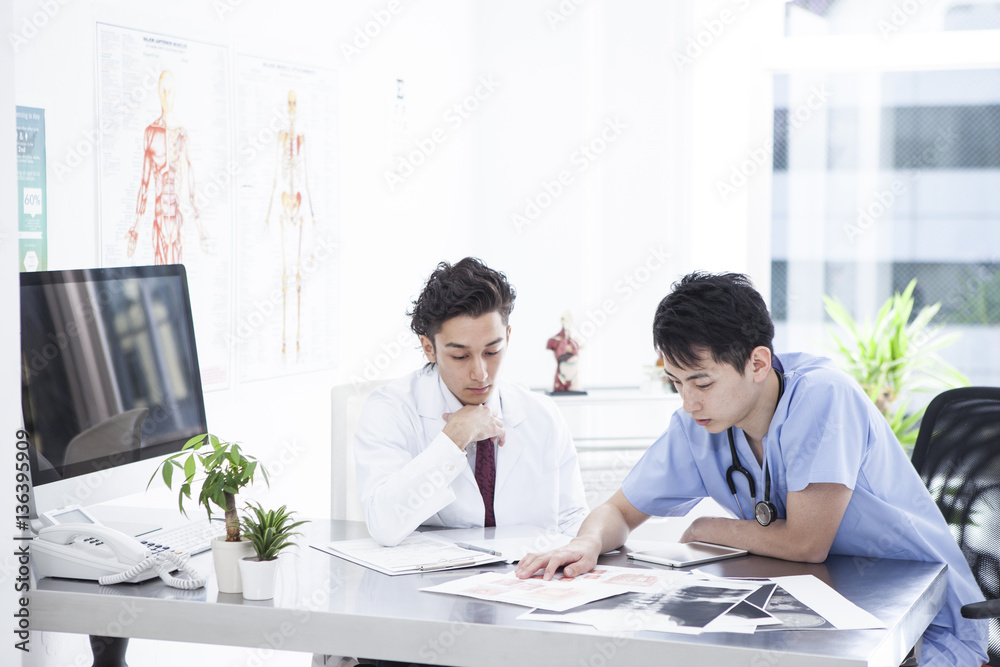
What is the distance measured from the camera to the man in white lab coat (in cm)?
212

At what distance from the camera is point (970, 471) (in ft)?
6.76

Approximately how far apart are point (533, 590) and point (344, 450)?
1060 mm

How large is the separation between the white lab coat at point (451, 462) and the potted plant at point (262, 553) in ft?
1.13

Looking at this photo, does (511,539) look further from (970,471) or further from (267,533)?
(970,471)

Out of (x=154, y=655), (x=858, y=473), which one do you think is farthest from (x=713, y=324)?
(x=154, y=655)

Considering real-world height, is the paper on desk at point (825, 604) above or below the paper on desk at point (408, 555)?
above

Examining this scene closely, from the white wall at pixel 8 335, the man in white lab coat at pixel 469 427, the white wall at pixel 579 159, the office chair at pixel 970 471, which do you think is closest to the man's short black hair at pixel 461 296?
the man in white lab coat at pixel 469 427

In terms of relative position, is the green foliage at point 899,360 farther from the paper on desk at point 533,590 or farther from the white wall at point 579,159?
the paper on desk at point 533,590

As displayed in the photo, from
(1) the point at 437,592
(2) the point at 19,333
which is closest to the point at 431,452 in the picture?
(1) the point at 437,592

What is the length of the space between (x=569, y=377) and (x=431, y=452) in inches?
73.4

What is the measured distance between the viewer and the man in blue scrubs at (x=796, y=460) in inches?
68.4

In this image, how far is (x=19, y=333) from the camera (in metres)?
1.64

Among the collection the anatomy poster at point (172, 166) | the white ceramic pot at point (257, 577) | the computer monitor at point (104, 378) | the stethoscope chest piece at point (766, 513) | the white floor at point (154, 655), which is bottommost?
the white floor at point (154, 655)

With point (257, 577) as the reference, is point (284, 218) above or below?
above
